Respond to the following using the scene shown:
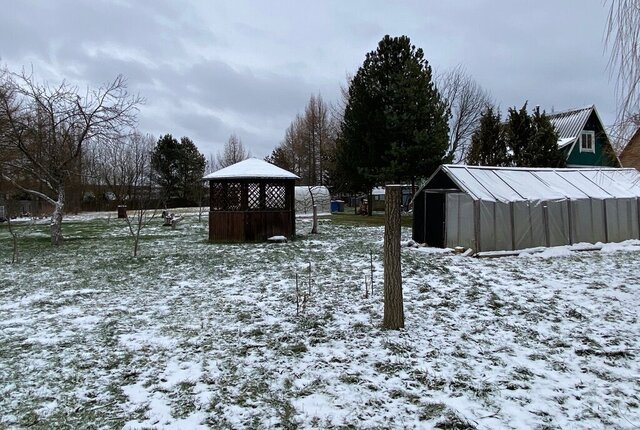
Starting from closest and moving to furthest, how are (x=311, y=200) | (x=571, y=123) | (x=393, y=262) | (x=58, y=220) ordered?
(x=393, y=262), (x=58, y=220), (x=571, y=123), (x=311, y=200)

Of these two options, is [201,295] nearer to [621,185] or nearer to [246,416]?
[246,416]

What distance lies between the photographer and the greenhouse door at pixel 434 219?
1152 cm

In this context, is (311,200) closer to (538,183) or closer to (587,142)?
(587,142)

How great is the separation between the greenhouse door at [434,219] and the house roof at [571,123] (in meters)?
13.6

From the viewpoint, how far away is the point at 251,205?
1331cm

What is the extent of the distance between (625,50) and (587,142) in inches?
923

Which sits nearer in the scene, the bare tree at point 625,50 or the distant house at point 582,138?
the bare tree at point 625,50

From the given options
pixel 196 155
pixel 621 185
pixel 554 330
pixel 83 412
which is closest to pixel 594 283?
pixel 554 330

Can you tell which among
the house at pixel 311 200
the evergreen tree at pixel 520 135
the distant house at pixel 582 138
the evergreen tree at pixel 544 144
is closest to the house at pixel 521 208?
the evergreen tree at pixel 544 144

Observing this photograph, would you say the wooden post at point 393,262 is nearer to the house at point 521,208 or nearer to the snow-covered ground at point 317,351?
the snow-covered ground at point 317,351

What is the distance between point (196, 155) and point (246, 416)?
137 feet

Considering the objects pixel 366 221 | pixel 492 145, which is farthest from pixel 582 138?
pixel 366 221

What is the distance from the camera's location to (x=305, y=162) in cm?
4209

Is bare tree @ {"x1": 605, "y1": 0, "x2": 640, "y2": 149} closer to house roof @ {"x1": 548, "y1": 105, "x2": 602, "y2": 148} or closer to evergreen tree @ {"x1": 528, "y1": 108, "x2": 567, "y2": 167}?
evergreen tree @ {"x1": 528, "y1": 108, "x2": 567, "y2": 167}
